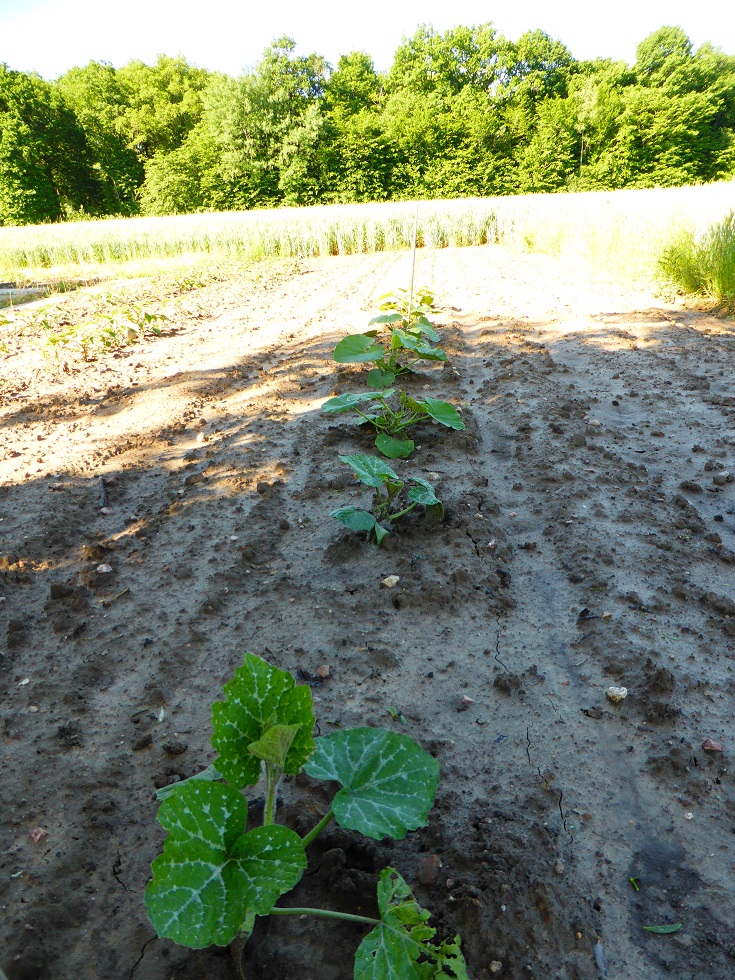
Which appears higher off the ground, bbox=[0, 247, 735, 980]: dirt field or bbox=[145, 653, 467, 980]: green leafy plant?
bbox=[145, 653, 467, 980]: green leafy plant

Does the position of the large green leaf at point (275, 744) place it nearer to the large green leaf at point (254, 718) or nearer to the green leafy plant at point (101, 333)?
the large green leaf at point (254, 718)

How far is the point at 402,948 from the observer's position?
3.33ft

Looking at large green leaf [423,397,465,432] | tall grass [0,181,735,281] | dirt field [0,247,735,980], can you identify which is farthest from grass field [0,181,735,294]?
large green leaf [423,397,465,432]

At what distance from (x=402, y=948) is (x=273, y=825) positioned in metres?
0.32

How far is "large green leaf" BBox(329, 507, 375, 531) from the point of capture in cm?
228

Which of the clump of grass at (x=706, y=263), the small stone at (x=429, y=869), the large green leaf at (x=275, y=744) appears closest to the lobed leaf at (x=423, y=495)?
the small stone at (x=429, y=869)

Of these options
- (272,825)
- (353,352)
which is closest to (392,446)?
(353,352)

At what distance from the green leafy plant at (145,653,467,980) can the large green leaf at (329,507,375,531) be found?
111cm

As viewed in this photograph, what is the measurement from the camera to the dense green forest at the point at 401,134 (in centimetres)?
3155

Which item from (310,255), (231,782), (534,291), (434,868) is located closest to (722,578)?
(434,868)

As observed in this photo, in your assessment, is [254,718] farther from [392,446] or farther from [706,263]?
[706,263]

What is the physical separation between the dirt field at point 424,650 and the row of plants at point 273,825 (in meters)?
0.15

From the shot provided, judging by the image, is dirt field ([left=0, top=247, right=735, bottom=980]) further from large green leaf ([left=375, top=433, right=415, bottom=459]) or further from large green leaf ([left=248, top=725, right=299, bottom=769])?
large green leaf ([left=248, top=725, right=299, bottom=769])

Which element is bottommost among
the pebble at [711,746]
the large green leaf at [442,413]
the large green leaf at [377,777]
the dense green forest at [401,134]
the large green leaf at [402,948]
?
the pebble at [711,746]
